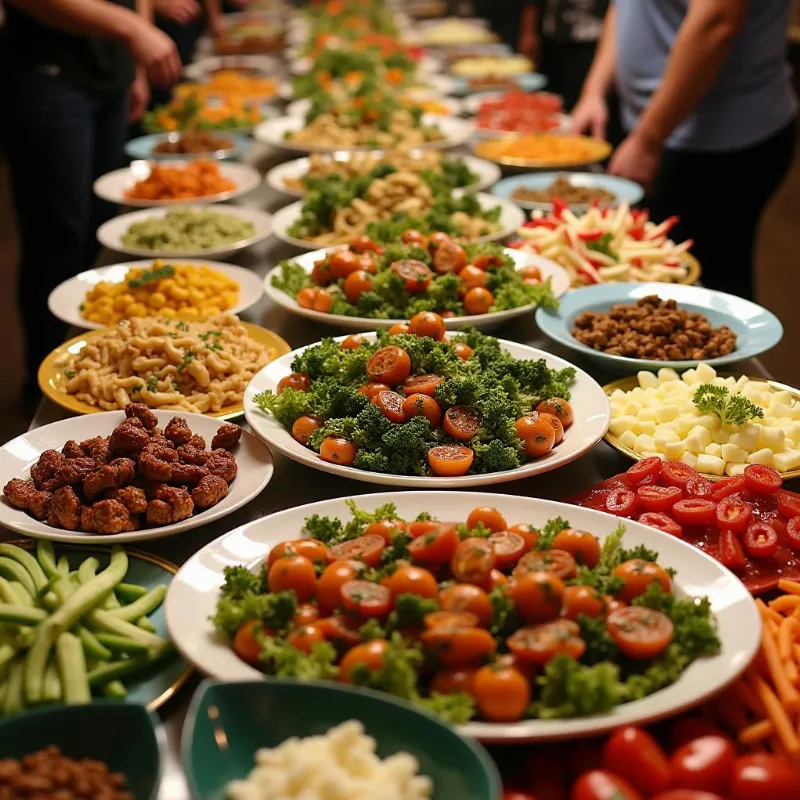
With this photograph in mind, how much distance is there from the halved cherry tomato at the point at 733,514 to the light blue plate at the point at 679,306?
0.73m

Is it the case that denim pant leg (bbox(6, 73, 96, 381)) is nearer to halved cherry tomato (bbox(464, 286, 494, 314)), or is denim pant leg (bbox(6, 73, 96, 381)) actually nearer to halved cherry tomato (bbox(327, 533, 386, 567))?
halved cherry tomato (bbox(464, 286, 494, 314))

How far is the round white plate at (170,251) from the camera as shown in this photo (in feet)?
12.2

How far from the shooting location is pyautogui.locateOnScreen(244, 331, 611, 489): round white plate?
2145mm

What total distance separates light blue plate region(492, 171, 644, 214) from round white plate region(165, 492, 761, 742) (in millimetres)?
2666

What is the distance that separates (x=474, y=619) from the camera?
5.23ft

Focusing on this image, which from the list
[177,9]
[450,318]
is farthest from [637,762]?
[177,9]

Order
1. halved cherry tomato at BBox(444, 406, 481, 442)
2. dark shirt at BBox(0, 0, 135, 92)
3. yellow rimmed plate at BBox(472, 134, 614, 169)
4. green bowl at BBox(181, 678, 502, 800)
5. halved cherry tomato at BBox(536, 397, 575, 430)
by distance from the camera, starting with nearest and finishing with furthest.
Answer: green bowl at BBox(181, 678, 502, 800) → halved cherry tomato at BBox(444, 406, 481, 442) → halved cherry tomato at BBox(536, 397, 575, 430) → dark shirt at BBox(0, 0, 135, 92) → yellow rimmed plate at BBox(472, 134, 614, 169)

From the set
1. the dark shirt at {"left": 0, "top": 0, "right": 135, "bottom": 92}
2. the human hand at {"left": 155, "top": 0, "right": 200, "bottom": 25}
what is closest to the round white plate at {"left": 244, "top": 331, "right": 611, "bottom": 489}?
the dark shirt at {"left": 0, "top": 0, "right": 135, "bottom": 92}

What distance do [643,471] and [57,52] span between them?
3863 mm

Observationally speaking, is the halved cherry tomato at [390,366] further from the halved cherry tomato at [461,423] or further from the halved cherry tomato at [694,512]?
the halved cherry tomato at [694,512]

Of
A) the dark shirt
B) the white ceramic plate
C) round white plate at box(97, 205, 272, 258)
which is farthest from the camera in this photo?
the dark shirt

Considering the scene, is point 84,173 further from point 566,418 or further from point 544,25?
point 544,25

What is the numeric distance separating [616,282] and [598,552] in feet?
→ 5.79

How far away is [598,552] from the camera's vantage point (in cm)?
182
